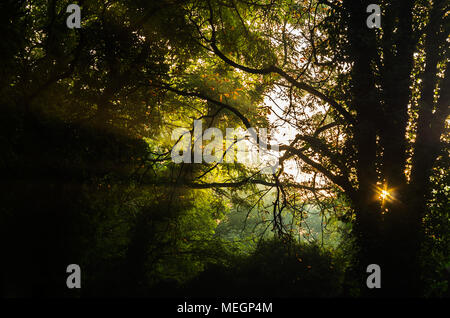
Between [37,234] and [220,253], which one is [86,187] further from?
[220,253]

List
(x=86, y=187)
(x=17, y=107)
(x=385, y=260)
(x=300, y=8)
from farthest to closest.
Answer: (x=300, y=8) → (x=86, y=187) → (x=385, y=260) → (x=17, y=107)

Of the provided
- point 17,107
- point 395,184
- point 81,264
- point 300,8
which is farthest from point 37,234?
point 300,8

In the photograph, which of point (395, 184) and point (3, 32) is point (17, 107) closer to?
point (3, 32)

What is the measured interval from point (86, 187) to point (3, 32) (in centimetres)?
381

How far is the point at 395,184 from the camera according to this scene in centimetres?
584

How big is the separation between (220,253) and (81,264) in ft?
24.7

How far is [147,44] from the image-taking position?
23.2ft

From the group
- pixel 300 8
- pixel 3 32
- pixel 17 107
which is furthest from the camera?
pixel 300 8

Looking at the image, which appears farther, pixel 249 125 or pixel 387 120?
pixel 249 125

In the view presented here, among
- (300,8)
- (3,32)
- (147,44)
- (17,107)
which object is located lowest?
(17,107)

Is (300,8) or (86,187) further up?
(300,8)
